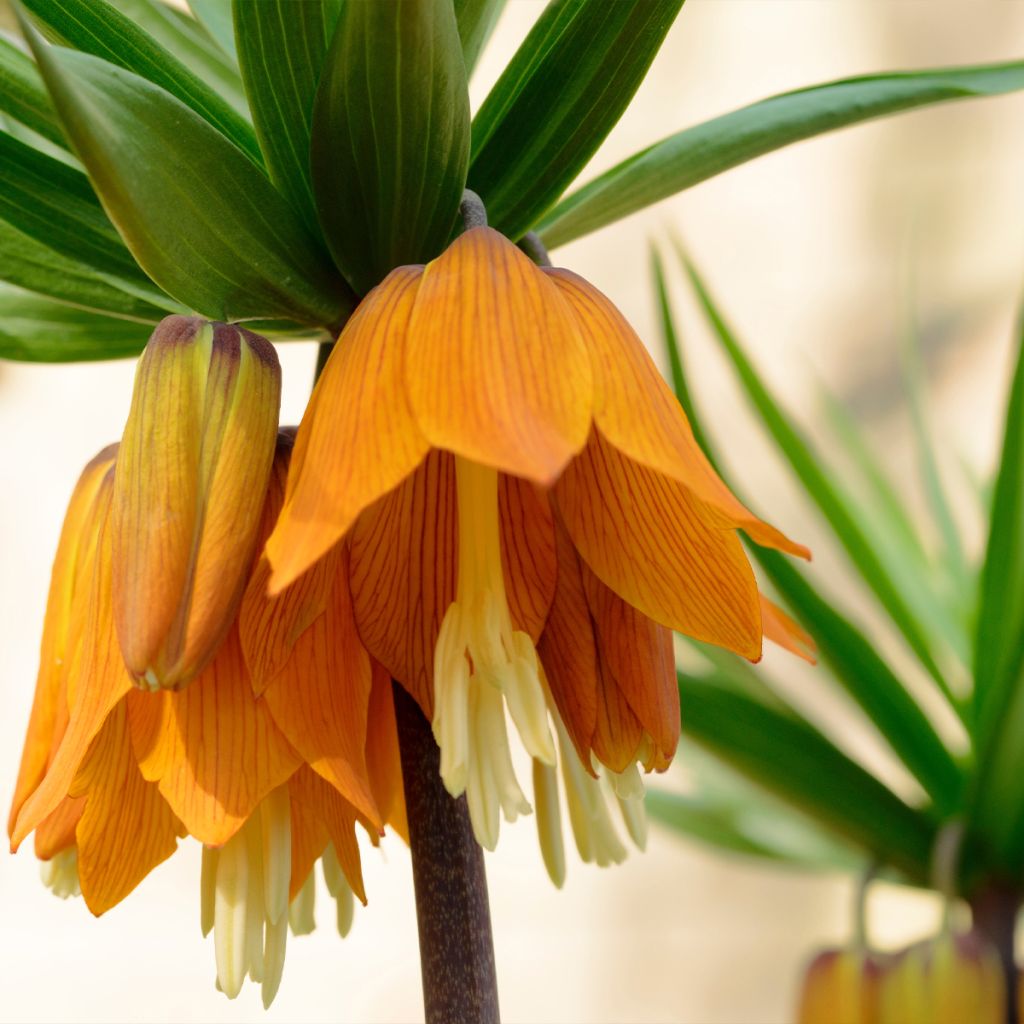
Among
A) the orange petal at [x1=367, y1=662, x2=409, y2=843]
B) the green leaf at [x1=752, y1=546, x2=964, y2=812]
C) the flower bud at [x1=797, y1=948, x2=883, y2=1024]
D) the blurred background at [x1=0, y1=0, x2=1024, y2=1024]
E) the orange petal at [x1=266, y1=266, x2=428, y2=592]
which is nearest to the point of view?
the orange petal at [x1=266, y1=266, x2=428, y2=592]

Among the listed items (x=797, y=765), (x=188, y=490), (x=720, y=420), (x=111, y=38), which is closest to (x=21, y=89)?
(x=111, y=38)

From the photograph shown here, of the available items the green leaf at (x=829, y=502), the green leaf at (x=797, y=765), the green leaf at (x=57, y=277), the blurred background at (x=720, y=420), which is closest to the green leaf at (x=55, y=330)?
the green leaf at (x=57, y=277)

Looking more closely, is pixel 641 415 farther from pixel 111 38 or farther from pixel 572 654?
pixel 111 38

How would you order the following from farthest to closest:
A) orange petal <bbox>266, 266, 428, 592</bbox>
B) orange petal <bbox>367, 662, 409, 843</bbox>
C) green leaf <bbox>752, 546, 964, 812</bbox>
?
1. green leaf <bbox>752, 546, 964, 812</bbox>
2. orange petal <bbox>367, 662, 409, 843</bbox>
3. orange petal <bbox>266, 266, 428, 592</bbox>

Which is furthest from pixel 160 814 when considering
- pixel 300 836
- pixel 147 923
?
pixel 147 923

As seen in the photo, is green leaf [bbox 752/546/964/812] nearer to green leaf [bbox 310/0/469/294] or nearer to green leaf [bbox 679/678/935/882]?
green leaf [bbox 679/678/935/882]

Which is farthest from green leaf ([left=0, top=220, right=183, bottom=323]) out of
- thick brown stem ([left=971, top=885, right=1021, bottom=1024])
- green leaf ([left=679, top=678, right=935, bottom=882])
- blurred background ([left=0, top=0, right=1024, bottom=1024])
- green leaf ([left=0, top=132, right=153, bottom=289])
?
blurred background ([left=0, top=0, right=1024, bottom=1024])

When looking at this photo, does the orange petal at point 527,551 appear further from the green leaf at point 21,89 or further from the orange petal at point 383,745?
the green leaf at point 21,89
